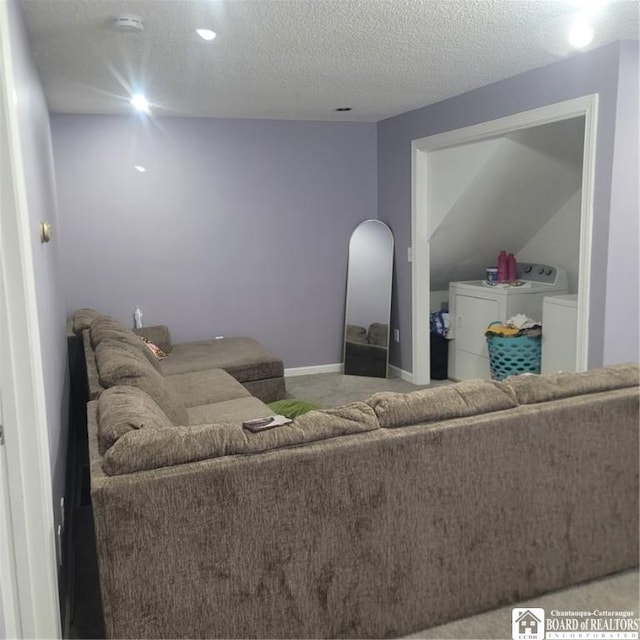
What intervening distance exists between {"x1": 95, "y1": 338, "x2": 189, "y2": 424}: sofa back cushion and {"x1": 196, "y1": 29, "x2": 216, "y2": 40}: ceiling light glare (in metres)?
1.45

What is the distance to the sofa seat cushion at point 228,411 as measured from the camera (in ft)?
10.2

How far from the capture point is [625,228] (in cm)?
309

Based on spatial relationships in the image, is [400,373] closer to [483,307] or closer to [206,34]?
[483,307]

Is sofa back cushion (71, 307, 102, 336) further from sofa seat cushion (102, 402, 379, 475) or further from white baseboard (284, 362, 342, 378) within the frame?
sofa seat cushion (102, 402, 379, 475)

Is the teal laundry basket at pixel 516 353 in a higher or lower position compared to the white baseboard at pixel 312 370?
higher

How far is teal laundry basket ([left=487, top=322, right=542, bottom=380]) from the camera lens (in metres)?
4.43

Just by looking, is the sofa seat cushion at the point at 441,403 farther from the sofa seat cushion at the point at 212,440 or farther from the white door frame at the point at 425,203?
the white door frame at the point at 425,203

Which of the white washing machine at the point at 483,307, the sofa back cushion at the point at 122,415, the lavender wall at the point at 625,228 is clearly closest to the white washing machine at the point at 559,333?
the white washing machine at the point at 483,307

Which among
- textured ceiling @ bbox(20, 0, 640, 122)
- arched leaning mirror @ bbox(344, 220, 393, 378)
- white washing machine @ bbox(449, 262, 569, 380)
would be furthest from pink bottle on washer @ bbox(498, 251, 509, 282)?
textured ceiling @ bbox(20, 0, 640, 122)

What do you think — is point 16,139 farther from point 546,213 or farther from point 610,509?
point 546,213

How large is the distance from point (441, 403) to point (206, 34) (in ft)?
6.23

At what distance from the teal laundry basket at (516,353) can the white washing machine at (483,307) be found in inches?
10.4

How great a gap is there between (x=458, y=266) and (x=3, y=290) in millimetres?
4486

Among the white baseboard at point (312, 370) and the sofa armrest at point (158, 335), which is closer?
the sofa armrest at point (158, 335)
